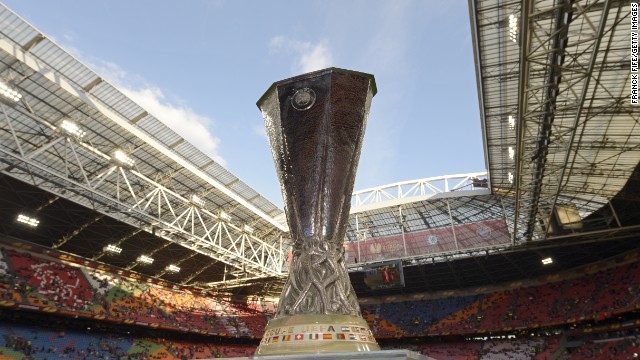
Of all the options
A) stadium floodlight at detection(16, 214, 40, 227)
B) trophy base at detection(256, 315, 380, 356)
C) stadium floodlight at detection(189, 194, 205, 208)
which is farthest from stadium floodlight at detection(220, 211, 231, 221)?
trophy base at detection(256, 315, 380, 356)

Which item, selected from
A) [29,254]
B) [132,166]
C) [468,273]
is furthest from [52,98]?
[468,273]

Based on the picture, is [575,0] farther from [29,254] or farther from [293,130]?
[29,254]

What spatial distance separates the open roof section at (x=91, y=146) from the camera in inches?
539

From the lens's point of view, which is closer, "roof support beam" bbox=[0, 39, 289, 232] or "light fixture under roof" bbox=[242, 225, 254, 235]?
"roof support beam" bbox=[0, 39, 289, 232]

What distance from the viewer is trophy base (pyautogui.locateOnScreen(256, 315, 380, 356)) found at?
5.37m

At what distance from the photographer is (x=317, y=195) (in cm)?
670

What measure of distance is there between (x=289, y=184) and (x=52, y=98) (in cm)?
1264

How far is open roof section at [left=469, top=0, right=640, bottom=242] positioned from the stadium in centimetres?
7

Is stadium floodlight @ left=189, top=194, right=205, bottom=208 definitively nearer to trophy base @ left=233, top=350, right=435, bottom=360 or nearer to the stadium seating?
the stadium seating

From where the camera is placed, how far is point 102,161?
1806cm

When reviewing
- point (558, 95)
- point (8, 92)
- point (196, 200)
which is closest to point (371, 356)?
point (558, 95)

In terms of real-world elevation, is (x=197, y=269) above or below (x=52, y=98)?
below

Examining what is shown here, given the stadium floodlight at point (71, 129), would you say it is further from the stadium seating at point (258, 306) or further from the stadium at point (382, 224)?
the stadium seating at point (258, 306)

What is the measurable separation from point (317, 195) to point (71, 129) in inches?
478
